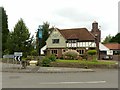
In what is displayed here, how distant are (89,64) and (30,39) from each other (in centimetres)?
1722

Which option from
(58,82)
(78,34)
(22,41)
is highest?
(78,34)

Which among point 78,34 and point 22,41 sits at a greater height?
point 78,34

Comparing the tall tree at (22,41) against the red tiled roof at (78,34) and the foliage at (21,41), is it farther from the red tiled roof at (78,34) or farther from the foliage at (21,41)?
the red tiled roof at (78,34)

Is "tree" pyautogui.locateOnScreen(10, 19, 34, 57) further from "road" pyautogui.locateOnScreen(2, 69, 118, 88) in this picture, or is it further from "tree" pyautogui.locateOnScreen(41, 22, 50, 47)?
"tree" pyautogui.locateOnScreen(41, 22, 50, 47)

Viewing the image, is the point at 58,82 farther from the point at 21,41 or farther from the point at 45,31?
the point at 45,31

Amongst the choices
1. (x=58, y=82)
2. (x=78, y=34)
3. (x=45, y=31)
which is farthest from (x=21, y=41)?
(x=45, y=31)

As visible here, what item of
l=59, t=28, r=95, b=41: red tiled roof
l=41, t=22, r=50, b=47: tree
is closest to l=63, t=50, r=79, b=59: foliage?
l=59, t=28, r=95, b=41: red tiled roof

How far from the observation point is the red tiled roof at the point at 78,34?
64.5 m

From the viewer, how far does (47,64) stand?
37344 mm

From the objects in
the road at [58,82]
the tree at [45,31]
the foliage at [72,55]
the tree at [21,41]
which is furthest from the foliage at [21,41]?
the tree at [45,31]

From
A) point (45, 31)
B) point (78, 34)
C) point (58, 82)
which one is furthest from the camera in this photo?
point (45, 31)

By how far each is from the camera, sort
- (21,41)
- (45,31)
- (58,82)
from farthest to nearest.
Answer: (45,31)
(21,41)
(58,82)

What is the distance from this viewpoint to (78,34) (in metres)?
66.6

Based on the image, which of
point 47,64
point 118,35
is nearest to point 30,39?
point 47,64
